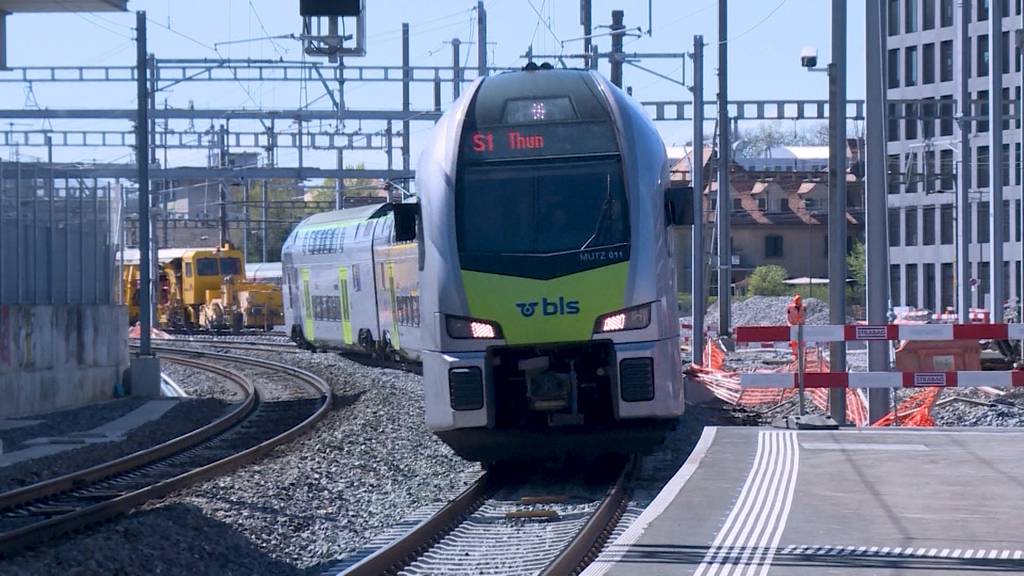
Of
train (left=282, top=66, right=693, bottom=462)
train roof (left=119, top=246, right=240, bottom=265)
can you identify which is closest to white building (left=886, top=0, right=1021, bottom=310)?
train roof (left=119, top=246, right=240, bottom=265)

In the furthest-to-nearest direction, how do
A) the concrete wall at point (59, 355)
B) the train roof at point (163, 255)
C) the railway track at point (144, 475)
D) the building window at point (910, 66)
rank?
the building window at point (910, 66) < the train roof at point (163, 255) < the concrete wall at point (59, 355) < the railway track at point (144, 475)

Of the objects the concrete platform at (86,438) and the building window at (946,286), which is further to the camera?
the building window at (946,286)

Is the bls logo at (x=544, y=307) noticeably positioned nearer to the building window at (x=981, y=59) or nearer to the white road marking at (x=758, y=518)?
the white road marking at (x=758, y=518)

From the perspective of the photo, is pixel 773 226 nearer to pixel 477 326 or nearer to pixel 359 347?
pixel 359 347

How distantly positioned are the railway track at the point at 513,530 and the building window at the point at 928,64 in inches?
2248

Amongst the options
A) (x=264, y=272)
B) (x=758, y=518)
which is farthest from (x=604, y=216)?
(x=264, y=272)

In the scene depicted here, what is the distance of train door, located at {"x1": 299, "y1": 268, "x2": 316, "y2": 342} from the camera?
36.4m

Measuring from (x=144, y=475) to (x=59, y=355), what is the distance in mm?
10271

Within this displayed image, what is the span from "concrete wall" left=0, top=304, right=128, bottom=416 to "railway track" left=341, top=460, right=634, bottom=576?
11687mm

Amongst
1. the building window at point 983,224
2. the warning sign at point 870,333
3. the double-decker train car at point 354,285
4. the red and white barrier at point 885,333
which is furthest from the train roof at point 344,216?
the building window at point 983,224

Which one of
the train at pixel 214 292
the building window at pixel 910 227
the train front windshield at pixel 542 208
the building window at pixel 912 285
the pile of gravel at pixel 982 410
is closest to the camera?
the train front windshield at pixel 542 208

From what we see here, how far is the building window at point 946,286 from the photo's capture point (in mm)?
68125

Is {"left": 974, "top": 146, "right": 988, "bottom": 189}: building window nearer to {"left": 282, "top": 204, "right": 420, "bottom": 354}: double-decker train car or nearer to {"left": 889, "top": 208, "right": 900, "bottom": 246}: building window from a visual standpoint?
{"left": 889, "top": 208, "right": 900, "bottom": 246}: building window

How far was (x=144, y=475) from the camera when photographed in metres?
15.0
